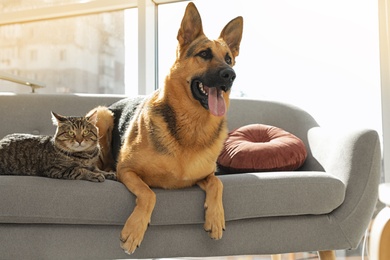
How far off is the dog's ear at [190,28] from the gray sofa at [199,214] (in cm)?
68

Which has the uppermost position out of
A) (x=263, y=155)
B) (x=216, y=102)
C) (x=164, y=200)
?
(x=216, y=102)

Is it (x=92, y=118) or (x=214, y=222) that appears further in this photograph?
(x=92, y=118)

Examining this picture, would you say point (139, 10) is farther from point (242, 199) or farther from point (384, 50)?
point (242, 199)

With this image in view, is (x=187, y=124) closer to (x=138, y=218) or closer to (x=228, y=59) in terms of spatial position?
(x=228, y=59)

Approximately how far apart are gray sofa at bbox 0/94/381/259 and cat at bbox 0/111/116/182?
212mm

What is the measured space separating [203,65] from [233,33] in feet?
1.04

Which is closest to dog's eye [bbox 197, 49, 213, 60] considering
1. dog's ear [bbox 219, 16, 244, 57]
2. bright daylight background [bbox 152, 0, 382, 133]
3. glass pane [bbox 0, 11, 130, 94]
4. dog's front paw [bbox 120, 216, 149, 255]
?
dog's ear [bbox 219, 16, 244, 57]

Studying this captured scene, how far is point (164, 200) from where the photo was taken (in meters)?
1.81

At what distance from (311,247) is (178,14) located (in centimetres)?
273

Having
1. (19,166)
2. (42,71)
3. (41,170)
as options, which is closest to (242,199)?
(41,170)

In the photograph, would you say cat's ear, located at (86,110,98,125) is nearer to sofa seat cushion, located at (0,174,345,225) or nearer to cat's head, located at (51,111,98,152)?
cat's head, located at (51,111,98,152)

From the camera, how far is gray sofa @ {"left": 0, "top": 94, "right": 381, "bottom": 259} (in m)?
1.78

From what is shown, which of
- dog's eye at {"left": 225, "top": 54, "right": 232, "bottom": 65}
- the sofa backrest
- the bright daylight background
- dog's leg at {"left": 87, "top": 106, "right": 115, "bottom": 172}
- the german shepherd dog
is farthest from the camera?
the bright daylight background

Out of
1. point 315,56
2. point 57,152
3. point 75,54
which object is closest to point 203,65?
point 57,152
